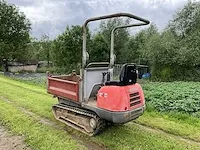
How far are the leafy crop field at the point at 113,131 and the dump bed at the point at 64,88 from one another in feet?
2.60

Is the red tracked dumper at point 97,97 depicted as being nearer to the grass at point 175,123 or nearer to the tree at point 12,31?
the grass at point 175,123

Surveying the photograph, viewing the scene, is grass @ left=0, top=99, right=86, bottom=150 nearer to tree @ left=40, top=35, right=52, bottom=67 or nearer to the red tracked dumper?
the red tracked dumper

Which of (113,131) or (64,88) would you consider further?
(64,88)

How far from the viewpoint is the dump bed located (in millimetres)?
5250

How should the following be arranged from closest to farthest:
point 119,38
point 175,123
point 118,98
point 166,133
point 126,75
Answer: point 118,98, point 126,75, point 166,133, point 175,123, point 119,38

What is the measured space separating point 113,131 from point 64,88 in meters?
1.53

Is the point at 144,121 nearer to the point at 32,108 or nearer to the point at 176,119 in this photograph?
the point at 176,119

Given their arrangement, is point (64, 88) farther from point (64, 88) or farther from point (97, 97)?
point (97, 97)

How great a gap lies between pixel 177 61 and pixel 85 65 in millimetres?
14671

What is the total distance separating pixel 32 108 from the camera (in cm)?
738

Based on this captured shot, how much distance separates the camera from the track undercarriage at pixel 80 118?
16.4ft

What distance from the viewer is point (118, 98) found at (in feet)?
14.5

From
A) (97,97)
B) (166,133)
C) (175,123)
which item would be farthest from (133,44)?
(97,97)

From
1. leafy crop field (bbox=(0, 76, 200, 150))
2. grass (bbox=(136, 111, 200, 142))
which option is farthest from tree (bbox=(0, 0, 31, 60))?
grass (bbox=(136, 111, 200, 142))
